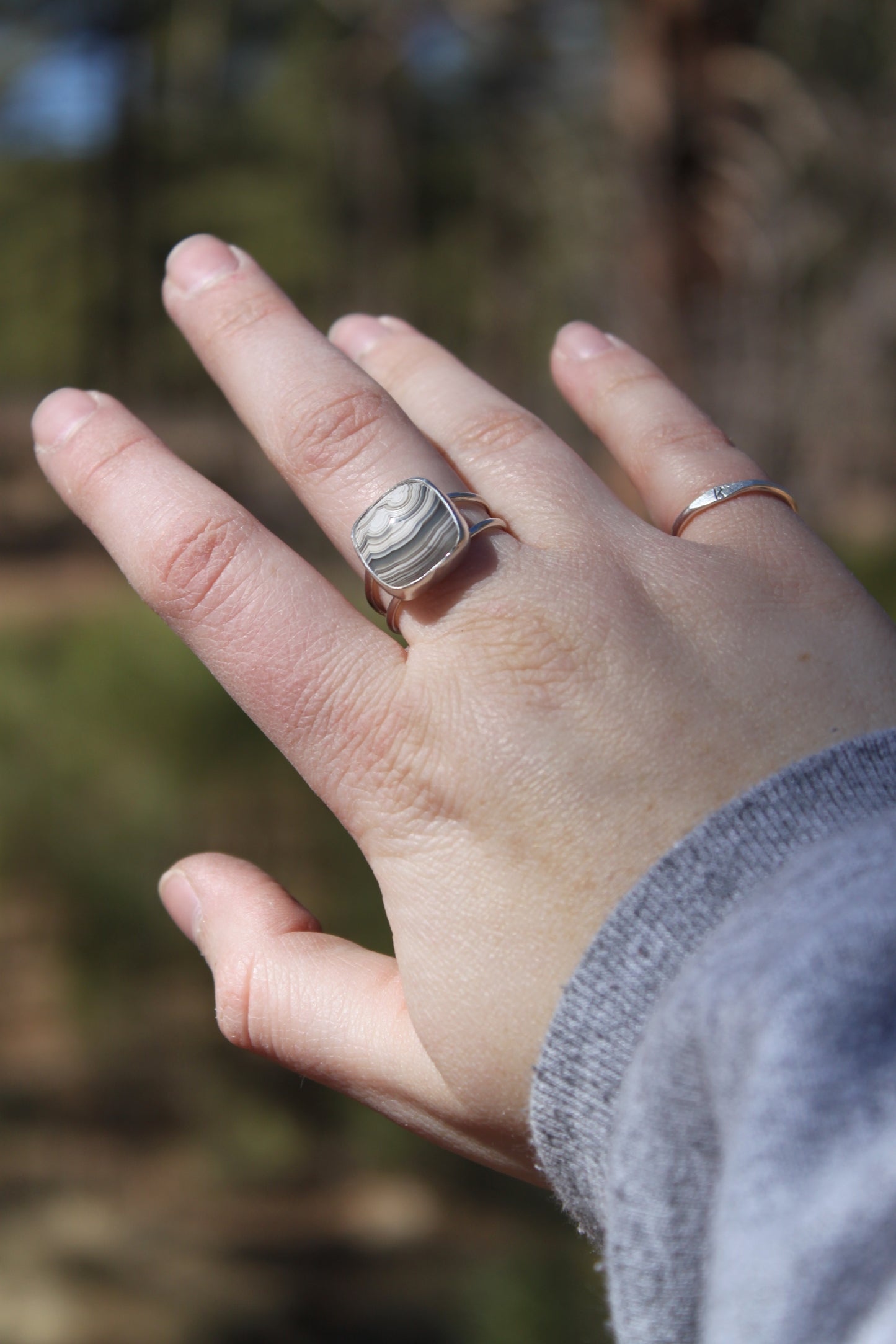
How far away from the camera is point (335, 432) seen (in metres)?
0.98

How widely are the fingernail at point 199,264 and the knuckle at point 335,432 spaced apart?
0.67 ft

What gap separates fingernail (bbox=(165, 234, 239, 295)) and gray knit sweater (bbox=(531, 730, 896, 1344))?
721mm

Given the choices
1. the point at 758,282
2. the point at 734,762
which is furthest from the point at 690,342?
the point at 734,762

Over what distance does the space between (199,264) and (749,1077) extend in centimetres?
90

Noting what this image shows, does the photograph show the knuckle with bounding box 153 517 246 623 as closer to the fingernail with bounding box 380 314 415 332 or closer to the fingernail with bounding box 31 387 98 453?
the fingernail with bounding box 31 387 98 453

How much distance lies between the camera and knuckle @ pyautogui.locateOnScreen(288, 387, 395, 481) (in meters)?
0.98

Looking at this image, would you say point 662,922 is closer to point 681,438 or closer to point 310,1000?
point 310,1000

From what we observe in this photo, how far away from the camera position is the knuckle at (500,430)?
3.36 ft

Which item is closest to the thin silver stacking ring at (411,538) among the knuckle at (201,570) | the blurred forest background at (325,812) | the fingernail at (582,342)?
the knuckle at (201,570)

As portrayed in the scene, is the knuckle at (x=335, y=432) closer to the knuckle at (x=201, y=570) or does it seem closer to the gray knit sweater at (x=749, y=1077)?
the knuckle at (x=201, y=570)

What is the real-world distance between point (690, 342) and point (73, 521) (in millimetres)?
4819

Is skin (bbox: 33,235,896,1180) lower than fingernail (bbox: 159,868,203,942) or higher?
higher

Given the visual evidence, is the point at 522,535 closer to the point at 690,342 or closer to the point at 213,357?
the point at 213,357

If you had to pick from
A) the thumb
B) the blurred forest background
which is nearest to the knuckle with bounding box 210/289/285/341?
the thumb
